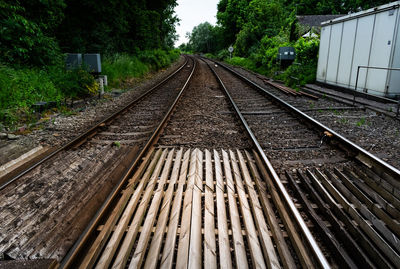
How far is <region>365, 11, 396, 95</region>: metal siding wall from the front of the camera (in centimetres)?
810

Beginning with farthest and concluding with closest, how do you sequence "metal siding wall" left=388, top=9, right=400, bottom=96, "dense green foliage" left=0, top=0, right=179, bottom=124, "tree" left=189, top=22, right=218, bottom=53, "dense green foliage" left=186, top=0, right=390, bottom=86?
"tree" left=189, top=22, right=218, bottom=53 < "dense green foliage" left=186, top=0, right=390, bottom=86 < "metal siding wall" left=388, top=9, right=400, bottom=96 < "dense green foliage" left=0, top=0, right=179, bottom=124

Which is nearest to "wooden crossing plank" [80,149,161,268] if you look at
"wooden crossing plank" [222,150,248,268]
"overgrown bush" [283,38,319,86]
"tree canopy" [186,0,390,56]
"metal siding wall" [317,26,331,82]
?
"wooden crossing plank" [222,150,248,268]

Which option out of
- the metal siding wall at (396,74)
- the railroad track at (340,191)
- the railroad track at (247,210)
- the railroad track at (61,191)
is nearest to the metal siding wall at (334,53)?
the metal siding wall at (396,74)

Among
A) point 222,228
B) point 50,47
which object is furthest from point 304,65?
point 222,228

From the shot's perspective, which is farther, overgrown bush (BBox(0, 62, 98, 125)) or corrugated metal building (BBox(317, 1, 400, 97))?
corrugated metal building (BBox(317, 1, 400, 97))

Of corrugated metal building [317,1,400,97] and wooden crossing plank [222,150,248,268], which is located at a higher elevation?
corrugated metal building [317,1,400,97]

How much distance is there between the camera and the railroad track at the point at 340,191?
2348mm

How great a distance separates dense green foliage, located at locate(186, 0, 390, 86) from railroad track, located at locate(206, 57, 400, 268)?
27.9 feet

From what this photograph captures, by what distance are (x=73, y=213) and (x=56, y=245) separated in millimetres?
495

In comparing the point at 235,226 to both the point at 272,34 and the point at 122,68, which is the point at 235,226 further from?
the point at 272,34

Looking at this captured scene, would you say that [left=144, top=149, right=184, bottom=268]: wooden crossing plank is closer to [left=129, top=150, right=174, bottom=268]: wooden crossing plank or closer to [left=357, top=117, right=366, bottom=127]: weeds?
[left=129, top=150, right=174, bottom=268]: wooden crossing plank

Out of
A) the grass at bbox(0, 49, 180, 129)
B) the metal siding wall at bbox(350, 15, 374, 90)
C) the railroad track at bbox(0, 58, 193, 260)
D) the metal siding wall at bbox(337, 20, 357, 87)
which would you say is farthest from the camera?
the metal siding wall at bbox(337, 20, 357, 87)

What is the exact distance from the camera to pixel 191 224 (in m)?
2.67

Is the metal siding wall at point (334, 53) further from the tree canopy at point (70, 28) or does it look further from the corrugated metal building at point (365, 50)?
the tree canopy at point (70, 28)
